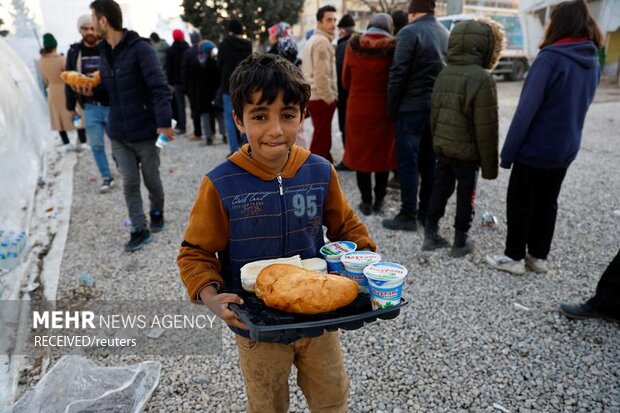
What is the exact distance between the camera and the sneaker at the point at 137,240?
4.18 m

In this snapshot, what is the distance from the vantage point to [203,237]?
1433mm

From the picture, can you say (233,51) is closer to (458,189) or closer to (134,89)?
(134,89)

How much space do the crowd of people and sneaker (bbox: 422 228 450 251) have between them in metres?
0.01

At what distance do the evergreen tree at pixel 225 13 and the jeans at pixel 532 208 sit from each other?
2205 centimetres

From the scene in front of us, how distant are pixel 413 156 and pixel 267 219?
10.1 ft

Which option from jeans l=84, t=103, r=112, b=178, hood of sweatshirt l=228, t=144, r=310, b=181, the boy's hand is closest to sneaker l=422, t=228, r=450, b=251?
hood of sweatshirt l=228, t=144, r=310, b=181

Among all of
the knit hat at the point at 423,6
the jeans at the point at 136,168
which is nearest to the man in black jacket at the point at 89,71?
the jeans at the point at 136,168

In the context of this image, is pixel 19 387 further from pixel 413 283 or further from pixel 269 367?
pixel 413 283

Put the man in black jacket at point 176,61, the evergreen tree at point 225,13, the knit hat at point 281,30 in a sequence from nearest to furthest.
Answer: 1. the knit hat at point 281,30
2. the man in black jacket at point 176,61
3. the evergreen tree at point 225,13

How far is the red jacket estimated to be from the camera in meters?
4.23

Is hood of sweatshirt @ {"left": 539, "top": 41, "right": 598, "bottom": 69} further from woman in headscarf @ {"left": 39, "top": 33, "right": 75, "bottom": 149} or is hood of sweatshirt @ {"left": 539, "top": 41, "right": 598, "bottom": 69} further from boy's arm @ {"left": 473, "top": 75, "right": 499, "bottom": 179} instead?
→ woman in headscarf @ {"left": 39, "top": 33, "right": 75, "bottom": 149}

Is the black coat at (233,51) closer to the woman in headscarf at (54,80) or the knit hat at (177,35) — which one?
the woman in headscarf at (54,80)

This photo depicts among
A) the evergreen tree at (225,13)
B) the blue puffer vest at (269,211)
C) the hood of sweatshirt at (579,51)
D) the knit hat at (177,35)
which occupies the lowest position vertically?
the blue puffer vest at (269,211)

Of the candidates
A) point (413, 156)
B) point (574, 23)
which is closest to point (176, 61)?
point (413, 156)
